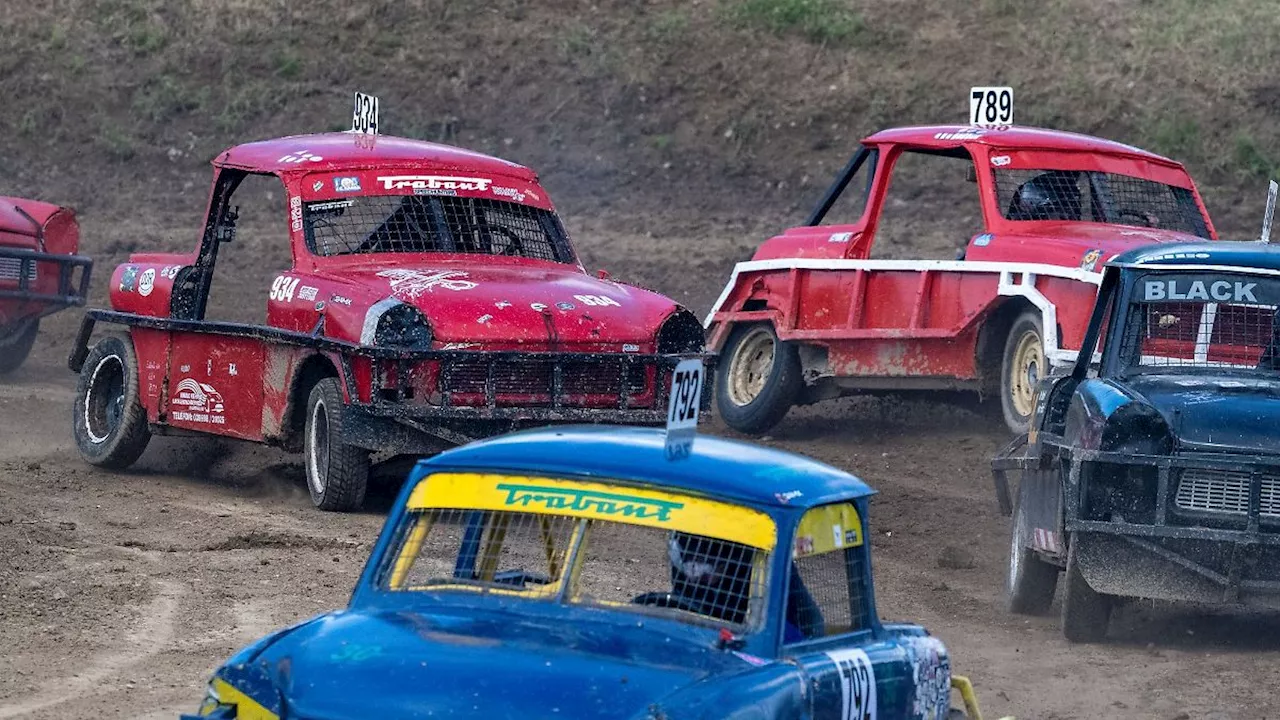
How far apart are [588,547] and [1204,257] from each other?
468 centimetres

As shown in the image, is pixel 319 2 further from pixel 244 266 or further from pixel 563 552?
pixel 563 552

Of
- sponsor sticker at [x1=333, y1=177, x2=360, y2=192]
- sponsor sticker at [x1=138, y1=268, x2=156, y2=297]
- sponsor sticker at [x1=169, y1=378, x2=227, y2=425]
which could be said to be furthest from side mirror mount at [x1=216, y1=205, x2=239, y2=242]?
sponsor sticker at [x1=169, y1=378, x2=227, y2=425]

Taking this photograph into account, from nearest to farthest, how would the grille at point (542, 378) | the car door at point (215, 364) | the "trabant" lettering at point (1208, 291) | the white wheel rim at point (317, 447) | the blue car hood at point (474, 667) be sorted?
the blue car hood at point (474, 667) < the "trabant" lettering at point (1208, 291) < the grille at point (542, 378) < the white wheel rim at point (317, 447) < the car door at point (215, 364)

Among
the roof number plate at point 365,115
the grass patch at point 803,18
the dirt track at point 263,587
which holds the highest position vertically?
the grass patch at point 803,18

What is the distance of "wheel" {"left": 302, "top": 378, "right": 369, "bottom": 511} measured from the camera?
33.8 ft

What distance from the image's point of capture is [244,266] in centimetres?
2022

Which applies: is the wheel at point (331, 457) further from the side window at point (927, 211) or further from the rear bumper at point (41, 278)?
the side window at point (927, 211)

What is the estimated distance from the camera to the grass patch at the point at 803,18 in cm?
2450

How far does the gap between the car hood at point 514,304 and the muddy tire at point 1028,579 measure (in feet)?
7.80

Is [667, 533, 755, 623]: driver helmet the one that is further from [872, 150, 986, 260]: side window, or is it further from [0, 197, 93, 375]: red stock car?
[872, 150, 986, 260]: side window

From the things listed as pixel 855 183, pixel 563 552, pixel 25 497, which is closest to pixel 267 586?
pixel 25 497

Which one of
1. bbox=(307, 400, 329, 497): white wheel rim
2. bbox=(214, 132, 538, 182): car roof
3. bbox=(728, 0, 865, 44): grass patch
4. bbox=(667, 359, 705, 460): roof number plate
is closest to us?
bbox=(667, 359, 705, 460): roof number plate

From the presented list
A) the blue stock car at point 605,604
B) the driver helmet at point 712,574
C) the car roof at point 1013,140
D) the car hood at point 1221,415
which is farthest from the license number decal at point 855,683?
the car roof at point 1013,140

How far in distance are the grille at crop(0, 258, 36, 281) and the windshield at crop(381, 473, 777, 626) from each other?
11.5 meters
